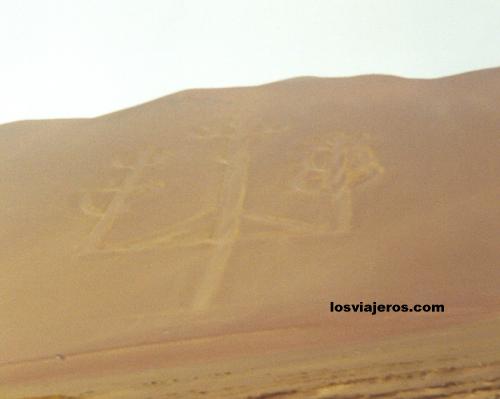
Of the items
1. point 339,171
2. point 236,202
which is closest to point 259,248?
point 236,202

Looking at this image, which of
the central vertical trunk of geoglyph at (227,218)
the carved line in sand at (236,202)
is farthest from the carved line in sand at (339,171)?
the central vertical trunk of geoglyph at (227,218)

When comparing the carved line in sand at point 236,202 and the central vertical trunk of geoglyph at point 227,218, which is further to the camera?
the carved line in sand at point 236,202

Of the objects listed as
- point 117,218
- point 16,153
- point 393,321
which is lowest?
point 393,321

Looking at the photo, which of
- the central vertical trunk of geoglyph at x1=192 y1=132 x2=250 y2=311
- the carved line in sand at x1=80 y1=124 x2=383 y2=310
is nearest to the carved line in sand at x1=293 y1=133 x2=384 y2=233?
the carved line in sand at x1=80 y1=124 x2=383 y2=310

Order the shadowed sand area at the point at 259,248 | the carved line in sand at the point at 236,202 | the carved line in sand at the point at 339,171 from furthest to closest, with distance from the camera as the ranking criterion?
the carved line in sand at the point at 339,171, the carved line in sand at the point at 236,202, the shadowed sand area at the point at 259,248

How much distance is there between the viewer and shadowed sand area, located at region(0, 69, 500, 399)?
5871 mm

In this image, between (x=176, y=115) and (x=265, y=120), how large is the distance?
2.55 meters

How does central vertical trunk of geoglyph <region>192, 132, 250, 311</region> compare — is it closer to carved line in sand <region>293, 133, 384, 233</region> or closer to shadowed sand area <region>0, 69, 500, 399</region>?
shadowed sand area <region>0, 69, 500, 399</region>

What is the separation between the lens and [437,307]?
7.30 m

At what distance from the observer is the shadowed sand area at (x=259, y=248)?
19.3 ft

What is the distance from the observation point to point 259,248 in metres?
9.35

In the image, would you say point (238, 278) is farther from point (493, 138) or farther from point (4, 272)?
point (493, 138)

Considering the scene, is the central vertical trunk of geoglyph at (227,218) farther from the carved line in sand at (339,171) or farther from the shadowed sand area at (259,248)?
the carved line in sand at (339,171)

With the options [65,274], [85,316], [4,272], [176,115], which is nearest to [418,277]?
[85,316]
